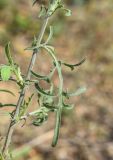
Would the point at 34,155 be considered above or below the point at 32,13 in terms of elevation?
below

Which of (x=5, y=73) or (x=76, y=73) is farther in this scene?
(x=76, y=73)

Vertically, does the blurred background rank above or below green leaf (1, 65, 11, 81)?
above

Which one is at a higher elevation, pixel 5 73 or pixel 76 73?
pixel 76 73

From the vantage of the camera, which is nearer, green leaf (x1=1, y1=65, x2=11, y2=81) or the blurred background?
green leaf (x1=1, y1=65, x2=11, y2=81)

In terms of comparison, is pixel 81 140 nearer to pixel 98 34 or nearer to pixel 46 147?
pixel 46 147

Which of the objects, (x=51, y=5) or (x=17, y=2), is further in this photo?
(x=17, y=2)

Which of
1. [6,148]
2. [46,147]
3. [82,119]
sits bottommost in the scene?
[6,148]

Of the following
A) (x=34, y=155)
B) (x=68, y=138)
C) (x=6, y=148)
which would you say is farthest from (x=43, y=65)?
(x=6, y=148)

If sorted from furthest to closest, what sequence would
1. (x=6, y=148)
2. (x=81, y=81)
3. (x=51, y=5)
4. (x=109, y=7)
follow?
(x=109, y=7), (x=81, y=81), (x=6, y=148), (x=51, y=5)
